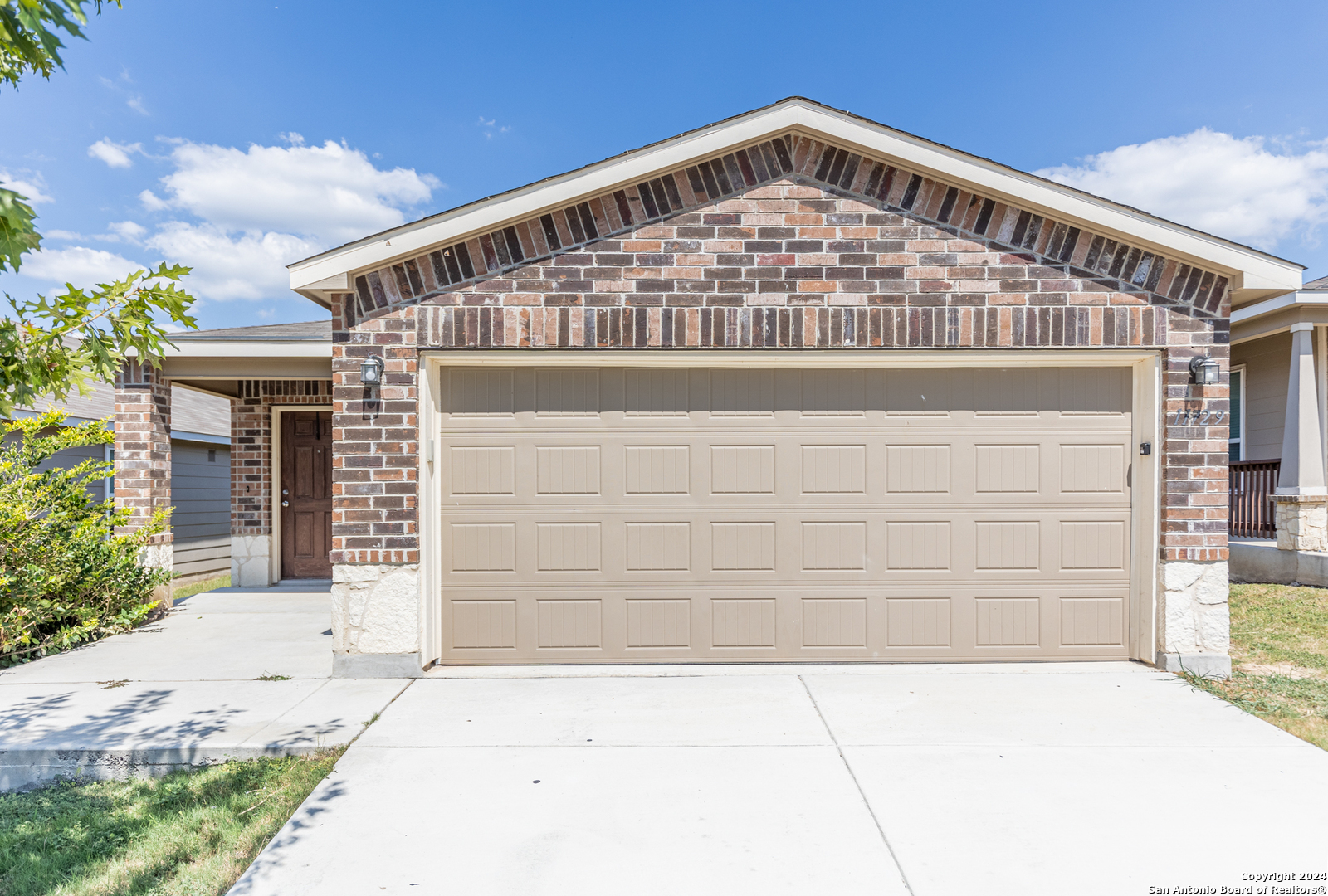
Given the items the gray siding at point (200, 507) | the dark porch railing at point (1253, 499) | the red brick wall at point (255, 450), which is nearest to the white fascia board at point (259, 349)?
the red brick wall at point (255, 450)

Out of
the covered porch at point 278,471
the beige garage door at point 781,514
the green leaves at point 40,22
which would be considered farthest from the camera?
the covered porch at point 278,471

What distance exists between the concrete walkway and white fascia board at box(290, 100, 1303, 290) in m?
2.91

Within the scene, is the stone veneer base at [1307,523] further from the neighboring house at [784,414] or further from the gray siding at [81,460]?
the gray siding at [81,460]

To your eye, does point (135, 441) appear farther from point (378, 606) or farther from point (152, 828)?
point (152, 828)

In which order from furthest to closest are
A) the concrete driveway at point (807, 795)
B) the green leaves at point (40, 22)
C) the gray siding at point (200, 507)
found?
1. the gray siding at point (200, 507)
2. the concrete driveway at point (807, 795)
3. the green leaves at point (40, 22)

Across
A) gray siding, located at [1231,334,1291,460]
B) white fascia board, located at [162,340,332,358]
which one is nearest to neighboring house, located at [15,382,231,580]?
white fascia board, located at [162,340,332,358]

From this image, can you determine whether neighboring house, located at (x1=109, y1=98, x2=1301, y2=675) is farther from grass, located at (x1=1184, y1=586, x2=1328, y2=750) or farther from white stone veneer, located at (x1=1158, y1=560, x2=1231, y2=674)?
grass, located at (x1=1184, y1=586, x2=1328, y2=750)

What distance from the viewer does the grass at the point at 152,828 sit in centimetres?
297

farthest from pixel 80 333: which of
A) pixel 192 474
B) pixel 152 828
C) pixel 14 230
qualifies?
pixel 192 474

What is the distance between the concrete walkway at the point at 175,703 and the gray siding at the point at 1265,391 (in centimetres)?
1145

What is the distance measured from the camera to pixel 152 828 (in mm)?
3410

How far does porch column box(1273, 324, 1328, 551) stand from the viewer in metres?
8.19

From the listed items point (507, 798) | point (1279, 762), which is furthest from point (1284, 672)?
A: point (507, 798)

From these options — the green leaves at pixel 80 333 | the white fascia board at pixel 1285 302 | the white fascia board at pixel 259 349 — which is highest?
the white fascia board at pixel 1285 302
